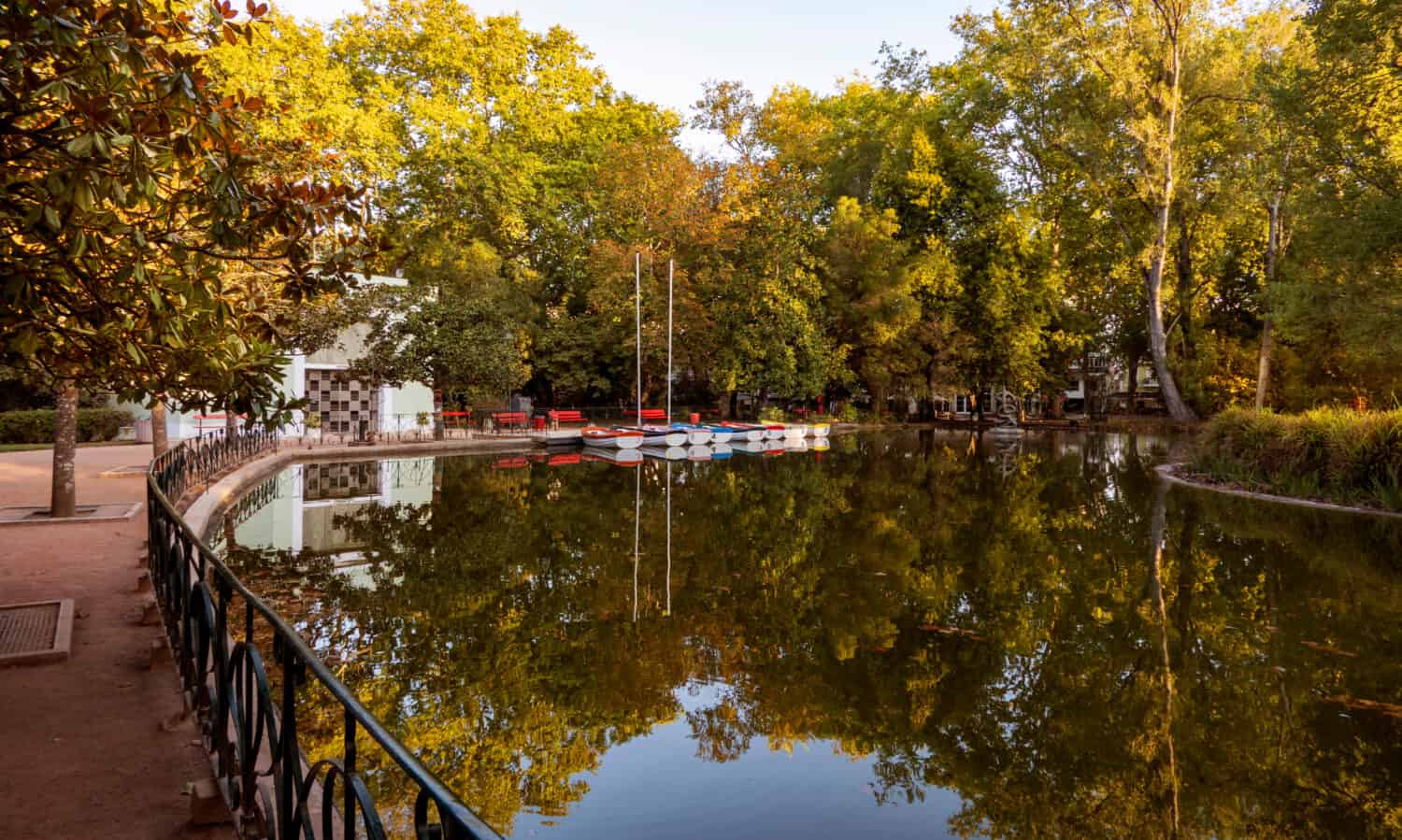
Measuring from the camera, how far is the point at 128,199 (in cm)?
373

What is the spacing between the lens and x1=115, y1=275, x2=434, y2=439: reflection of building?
29938 mm

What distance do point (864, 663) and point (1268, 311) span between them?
1343 inches

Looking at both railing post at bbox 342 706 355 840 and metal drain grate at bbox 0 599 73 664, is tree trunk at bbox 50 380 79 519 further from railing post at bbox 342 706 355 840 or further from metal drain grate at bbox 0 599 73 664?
railing post at bbox 342 706 355 840

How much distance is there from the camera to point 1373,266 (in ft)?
70.9

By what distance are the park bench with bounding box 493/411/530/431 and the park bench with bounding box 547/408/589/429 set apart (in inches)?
47.1

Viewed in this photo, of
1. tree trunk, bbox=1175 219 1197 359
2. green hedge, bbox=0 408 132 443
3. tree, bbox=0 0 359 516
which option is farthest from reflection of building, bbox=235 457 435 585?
tree trunk, bbox=1175 219 1197 359

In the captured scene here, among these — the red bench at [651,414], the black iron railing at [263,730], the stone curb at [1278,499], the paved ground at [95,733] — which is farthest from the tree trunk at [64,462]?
the red bench at [651,414]

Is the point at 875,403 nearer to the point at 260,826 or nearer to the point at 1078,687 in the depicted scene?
the point at 1078,687

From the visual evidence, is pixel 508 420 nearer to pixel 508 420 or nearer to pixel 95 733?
pixel 508 420

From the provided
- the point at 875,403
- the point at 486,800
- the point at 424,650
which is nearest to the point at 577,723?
the point at 486,800

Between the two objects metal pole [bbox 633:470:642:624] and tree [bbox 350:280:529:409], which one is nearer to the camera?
metal pole [bbox 633:470:642:624]

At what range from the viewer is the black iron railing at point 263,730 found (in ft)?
6.83

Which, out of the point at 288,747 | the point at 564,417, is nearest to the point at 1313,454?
the point at 288,747

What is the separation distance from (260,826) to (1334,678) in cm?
839
